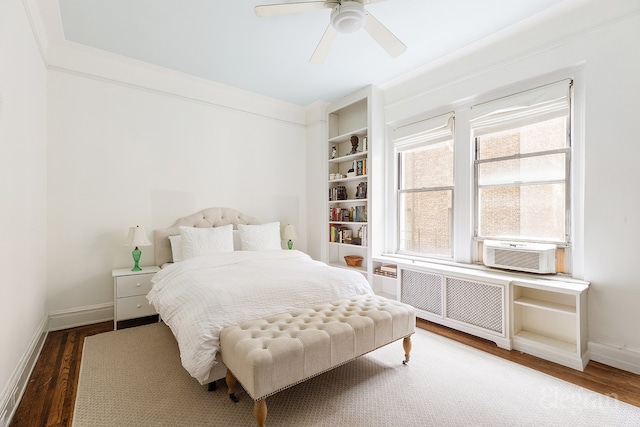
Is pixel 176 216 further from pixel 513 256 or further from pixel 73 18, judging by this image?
pixel 513 256

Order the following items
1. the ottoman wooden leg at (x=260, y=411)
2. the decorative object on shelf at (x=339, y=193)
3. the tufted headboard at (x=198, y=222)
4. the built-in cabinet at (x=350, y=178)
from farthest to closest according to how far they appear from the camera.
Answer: the decorative object on shelf at (x=339, y=193) < the built-in cabinet at (x=350, y=178) < the tufted headboard at (x=198, y=222) < the ottoman wooden leg at (x=260, y=411)

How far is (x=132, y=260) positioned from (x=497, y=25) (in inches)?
170

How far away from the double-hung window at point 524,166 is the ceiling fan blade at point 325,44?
173 cm

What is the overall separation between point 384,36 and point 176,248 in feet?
9.61

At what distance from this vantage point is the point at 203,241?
10.9 ft

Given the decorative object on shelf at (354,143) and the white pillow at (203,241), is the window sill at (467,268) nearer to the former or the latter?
the decorative object on shelf at (354,143)

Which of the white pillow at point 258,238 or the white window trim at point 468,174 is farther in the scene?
the white pillow at point 258,238

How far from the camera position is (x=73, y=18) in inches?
102

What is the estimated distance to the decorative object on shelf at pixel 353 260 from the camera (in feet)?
13.8

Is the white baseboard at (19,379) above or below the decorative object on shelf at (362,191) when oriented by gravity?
below

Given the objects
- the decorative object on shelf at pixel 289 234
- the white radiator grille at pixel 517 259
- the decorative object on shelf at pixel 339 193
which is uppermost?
the decorative object on shelf at pixel 339 193

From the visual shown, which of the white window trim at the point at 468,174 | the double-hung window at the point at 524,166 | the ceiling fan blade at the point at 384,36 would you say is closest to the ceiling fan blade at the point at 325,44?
the ceiling fan blade at the point at 384,36

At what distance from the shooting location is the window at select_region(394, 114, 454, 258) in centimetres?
346

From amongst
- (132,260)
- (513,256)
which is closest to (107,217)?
(132,260)
